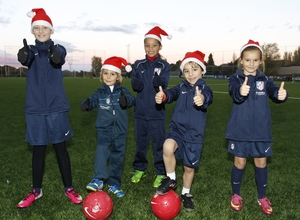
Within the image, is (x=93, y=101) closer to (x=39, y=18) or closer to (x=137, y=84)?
(x=137, y=84)

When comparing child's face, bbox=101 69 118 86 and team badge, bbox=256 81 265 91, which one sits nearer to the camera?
team badge, bbox=256 81 265 91

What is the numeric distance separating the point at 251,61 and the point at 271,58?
218 feet

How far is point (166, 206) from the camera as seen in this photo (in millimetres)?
3438

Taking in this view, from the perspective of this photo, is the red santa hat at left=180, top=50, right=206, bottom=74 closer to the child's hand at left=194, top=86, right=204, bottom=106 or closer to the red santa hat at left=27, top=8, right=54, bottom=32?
the child's hand at left=194, top=86, right=204, bottom=106

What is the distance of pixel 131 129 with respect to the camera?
8.58m

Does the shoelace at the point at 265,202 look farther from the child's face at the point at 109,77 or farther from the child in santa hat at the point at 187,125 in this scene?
the child's face at the point at 109,77

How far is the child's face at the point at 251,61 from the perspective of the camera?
370 centimetres

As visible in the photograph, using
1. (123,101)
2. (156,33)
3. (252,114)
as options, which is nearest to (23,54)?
(123,101)

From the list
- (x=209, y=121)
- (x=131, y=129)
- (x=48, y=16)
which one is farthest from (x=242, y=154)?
(x=209, y=121)

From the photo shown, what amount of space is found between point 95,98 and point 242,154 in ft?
6.52

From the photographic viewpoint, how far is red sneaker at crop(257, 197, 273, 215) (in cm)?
369

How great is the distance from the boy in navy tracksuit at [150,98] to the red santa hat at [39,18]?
137 centimetres

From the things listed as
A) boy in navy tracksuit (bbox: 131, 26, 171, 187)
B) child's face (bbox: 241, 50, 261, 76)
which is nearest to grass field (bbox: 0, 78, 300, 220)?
boy in navy tracksuit (bbox: 131, 26, 171, 187)

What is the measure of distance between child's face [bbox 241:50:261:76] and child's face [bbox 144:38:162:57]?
1.43 m
